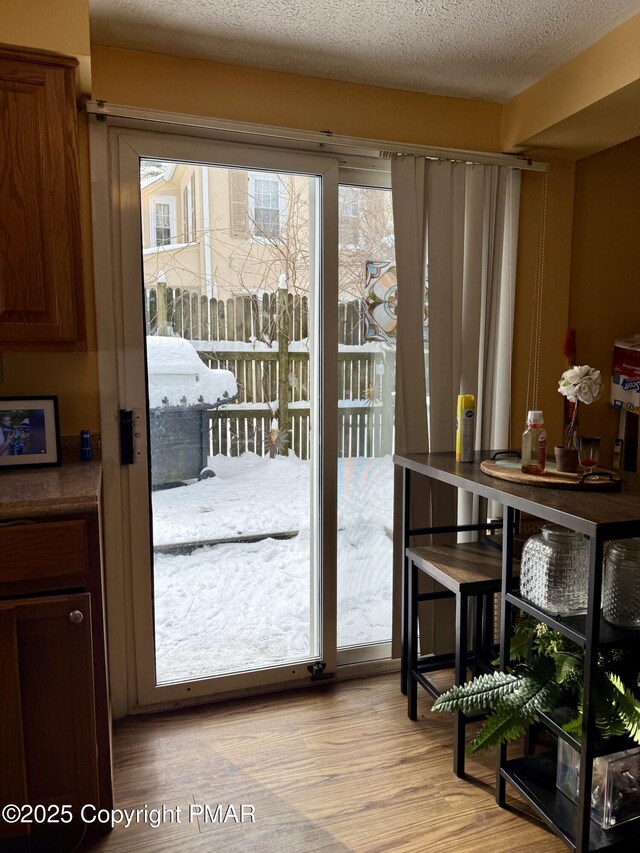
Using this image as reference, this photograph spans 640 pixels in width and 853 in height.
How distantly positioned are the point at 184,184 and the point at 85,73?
488mm

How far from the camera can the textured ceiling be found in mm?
1915

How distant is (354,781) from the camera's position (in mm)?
2031

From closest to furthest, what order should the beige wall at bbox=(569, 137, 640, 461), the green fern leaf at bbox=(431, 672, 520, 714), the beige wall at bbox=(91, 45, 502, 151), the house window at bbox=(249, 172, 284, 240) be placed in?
the green fern leaf at bbox=(431, 672, 520, 714), the beige wall at bbox=(91, 45, 502, 151), the house window at bbox=(249, 172, 284, 240), the beige wall at bbox=(569, 137, 640, 461)

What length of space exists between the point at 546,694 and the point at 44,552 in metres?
1.41

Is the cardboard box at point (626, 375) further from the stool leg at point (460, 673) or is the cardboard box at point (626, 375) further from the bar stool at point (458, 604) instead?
the stool leg at point (460, 673)

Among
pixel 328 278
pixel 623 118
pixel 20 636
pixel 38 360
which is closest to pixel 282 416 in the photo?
pixel 328 278

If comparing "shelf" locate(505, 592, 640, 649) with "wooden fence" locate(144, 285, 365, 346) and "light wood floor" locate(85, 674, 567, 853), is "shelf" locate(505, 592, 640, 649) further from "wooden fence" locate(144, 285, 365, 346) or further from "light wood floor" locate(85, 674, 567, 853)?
"wooden fence" locate(144, 285, 365, 346)

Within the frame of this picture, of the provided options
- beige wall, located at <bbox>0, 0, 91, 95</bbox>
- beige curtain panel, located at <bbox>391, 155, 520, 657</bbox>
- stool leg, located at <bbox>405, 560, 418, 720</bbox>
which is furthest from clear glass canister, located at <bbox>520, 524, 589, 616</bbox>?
beige wall, located at <bbox>0, 0, 91, 95</bbox>

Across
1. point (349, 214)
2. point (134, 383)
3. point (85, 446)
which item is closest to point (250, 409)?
point (134, 383)

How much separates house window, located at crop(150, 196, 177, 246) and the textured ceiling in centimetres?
50

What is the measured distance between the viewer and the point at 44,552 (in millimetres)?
1630

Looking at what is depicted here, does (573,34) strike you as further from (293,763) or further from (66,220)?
(293,763)

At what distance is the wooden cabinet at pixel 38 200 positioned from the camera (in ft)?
5.97

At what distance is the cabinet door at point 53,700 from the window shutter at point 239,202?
4.76 ft
